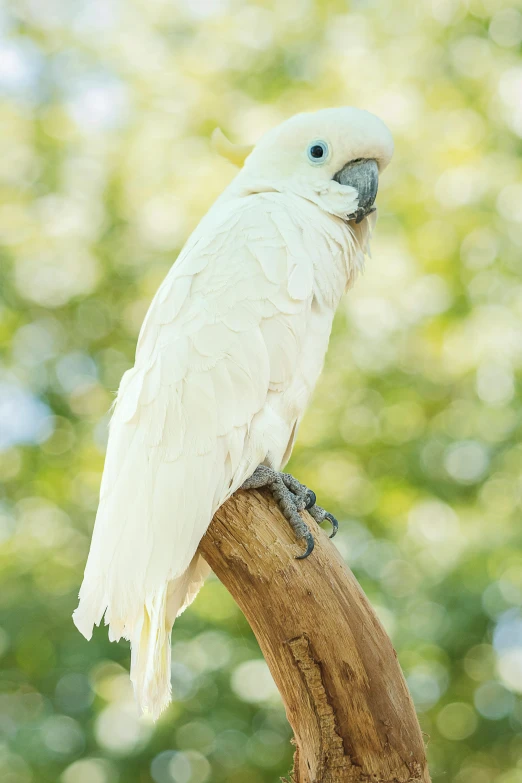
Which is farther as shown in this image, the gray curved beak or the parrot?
the gray curved beak

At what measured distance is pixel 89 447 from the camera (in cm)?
536

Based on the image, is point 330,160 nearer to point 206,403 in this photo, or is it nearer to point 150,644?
point 206,403

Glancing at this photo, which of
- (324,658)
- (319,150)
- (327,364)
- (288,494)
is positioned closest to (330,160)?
(319,150)

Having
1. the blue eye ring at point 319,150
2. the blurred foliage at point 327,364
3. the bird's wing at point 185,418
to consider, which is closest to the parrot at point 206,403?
the bird's wing at point 185,418

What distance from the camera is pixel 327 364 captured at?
224 inches

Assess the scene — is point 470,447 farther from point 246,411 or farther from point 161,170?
point 246,411

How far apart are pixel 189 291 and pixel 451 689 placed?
3862 mm

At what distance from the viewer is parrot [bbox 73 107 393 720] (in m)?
2.05

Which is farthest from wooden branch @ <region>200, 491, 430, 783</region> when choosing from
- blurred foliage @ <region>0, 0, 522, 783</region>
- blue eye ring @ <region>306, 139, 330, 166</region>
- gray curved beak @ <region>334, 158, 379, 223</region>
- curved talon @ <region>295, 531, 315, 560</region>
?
blurred foliage @ <region>0, 0, 522, 783</region>

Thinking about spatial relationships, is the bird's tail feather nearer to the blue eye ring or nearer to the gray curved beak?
the gray curved beak

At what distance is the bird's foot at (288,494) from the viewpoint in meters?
2.07

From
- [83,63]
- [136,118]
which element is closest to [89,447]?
[136,118]

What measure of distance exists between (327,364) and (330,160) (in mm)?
3077

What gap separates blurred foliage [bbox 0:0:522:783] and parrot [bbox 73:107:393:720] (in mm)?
2610
